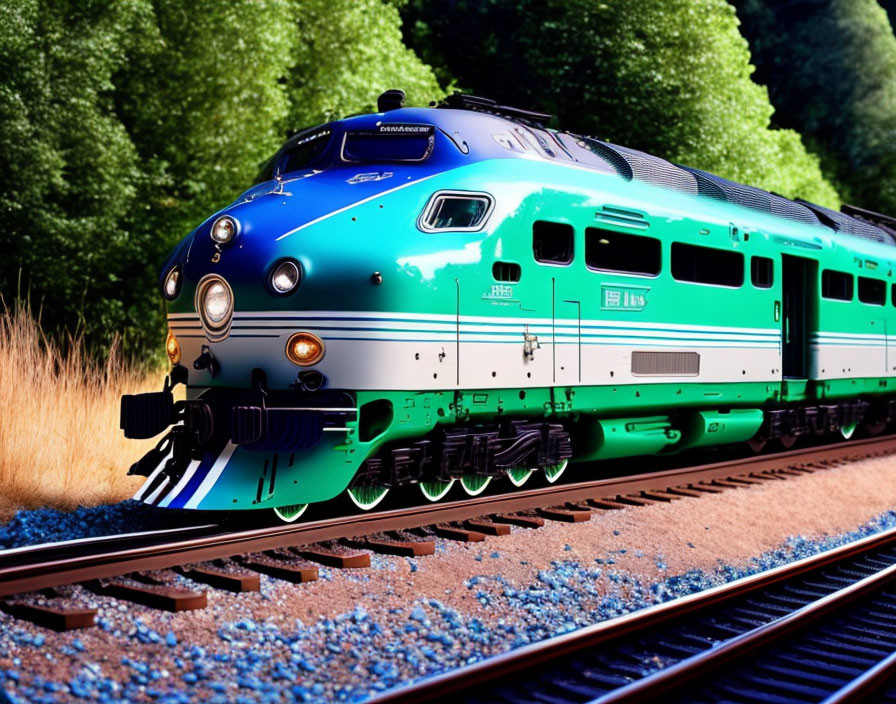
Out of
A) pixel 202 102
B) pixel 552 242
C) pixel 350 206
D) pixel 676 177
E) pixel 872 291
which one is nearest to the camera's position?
pixel 350 206

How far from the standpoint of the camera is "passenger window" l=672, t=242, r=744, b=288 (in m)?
9.87

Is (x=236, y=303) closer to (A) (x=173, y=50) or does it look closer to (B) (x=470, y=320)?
(B) (x=470, y=320)

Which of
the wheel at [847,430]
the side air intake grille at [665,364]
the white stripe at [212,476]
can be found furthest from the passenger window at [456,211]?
the wheel at [847,430]

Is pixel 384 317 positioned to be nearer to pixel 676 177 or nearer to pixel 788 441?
pixel 676 177

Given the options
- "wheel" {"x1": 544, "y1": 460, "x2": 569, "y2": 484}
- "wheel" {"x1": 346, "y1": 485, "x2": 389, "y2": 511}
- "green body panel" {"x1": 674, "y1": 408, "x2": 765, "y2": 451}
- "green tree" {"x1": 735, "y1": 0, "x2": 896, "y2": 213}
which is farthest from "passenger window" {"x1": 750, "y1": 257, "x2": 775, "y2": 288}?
"green tree" {"x1": 735, "y1": 0, "x2": 896, "y2": 213}

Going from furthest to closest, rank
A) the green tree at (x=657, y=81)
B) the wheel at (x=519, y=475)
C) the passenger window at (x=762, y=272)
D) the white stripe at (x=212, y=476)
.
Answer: the green tree at (x=657, y=81) < the passenger window at (x=762, y=272) < the wheel at (x=519, y=475) < the white stripe at (x=212, y=476)

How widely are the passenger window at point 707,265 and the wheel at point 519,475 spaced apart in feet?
8.54

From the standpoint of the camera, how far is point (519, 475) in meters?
8.96

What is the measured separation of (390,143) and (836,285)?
780 centimetres

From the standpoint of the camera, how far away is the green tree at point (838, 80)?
41.8 m

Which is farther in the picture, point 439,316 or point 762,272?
point 762,272

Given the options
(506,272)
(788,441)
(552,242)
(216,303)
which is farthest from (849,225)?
(216,303)

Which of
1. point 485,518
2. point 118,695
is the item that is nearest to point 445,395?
point 485,518

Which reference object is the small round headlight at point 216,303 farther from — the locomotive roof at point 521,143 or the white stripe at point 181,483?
the locomotive roof at point 521,143
